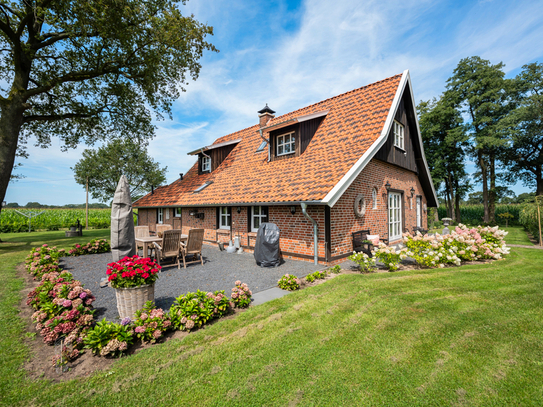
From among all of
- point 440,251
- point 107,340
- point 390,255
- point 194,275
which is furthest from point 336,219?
point 107,340

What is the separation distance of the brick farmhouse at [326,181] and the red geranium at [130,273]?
15.3ft

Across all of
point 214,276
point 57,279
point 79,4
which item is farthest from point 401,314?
point 79,4

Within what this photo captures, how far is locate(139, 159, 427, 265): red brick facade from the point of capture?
828 centimetres

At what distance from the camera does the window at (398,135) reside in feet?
37.6

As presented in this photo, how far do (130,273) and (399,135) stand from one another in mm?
12416

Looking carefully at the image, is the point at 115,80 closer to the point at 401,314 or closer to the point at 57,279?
the point at 57,279

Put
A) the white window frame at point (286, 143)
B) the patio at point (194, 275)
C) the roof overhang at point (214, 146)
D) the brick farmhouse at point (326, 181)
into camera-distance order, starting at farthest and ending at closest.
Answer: the roof overhang at point (214, 146) < the white window frame at point (286, 143) < the brick farmhouse at point (326, 181) < the patio at point (194, 275)

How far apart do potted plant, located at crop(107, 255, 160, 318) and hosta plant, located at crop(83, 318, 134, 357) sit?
86 centimetres

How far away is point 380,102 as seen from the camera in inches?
414

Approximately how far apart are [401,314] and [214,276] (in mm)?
4840

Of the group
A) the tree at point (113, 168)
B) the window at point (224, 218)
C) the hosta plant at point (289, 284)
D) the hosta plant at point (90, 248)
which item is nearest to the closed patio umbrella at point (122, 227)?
the hosta plant at point (289, 284)

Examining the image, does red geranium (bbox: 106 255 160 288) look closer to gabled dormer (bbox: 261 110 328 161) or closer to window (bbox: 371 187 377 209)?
gabled dormer (bbox: 261 110 328 161)

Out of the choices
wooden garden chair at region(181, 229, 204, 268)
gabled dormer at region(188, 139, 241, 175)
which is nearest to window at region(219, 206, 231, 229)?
wooden garden chair at region(181, 229, 204, 268)

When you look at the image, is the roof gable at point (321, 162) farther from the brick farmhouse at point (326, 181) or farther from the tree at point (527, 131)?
the tree at point (527, 131)
